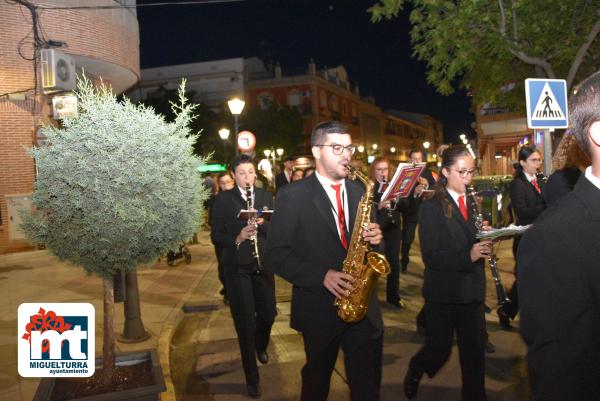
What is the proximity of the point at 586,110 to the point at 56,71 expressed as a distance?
46.7 feet

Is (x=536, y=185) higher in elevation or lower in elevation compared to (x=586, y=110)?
lower

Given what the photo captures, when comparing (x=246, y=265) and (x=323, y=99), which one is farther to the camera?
(x=323, y=99)

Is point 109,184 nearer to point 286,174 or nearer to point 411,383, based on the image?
point 411,383

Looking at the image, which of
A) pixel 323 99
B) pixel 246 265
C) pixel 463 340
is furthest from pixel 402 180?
pixel 323 99

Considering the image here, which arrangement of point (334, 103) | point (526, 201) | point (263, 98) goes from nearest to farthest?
point (526, 201) < point (263, 98) < point (334, 103)

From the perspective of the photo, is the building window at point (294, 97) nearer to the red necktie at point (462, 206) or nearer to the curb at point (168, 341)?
the curb at point (168, 341)

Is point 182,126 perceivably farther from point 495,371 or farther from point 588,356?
point 495,371

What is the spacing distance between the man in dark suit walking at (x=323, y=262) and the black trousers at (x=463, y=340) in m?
0.82

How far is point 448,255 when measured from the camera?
3762 mm

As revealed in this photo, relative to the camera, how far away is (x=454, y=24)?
10062mm

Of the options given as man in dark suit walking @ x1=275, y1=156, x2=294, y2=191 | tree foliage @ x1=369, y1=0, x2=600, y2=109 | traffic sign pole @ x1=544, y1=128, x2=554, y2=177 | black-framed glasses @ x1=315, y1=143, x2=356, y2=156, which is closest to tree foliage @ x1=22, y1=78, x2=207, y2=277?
black-framed glasses @ x1=315, y1=143, x2=356, y2=156

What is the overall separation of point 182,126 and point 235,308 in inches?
71.8

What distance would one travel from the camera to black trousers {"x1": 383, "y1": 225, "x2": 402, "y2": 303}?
738 cm

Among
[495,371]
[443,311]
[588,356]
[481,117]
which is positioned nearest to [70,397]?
[443,311]
